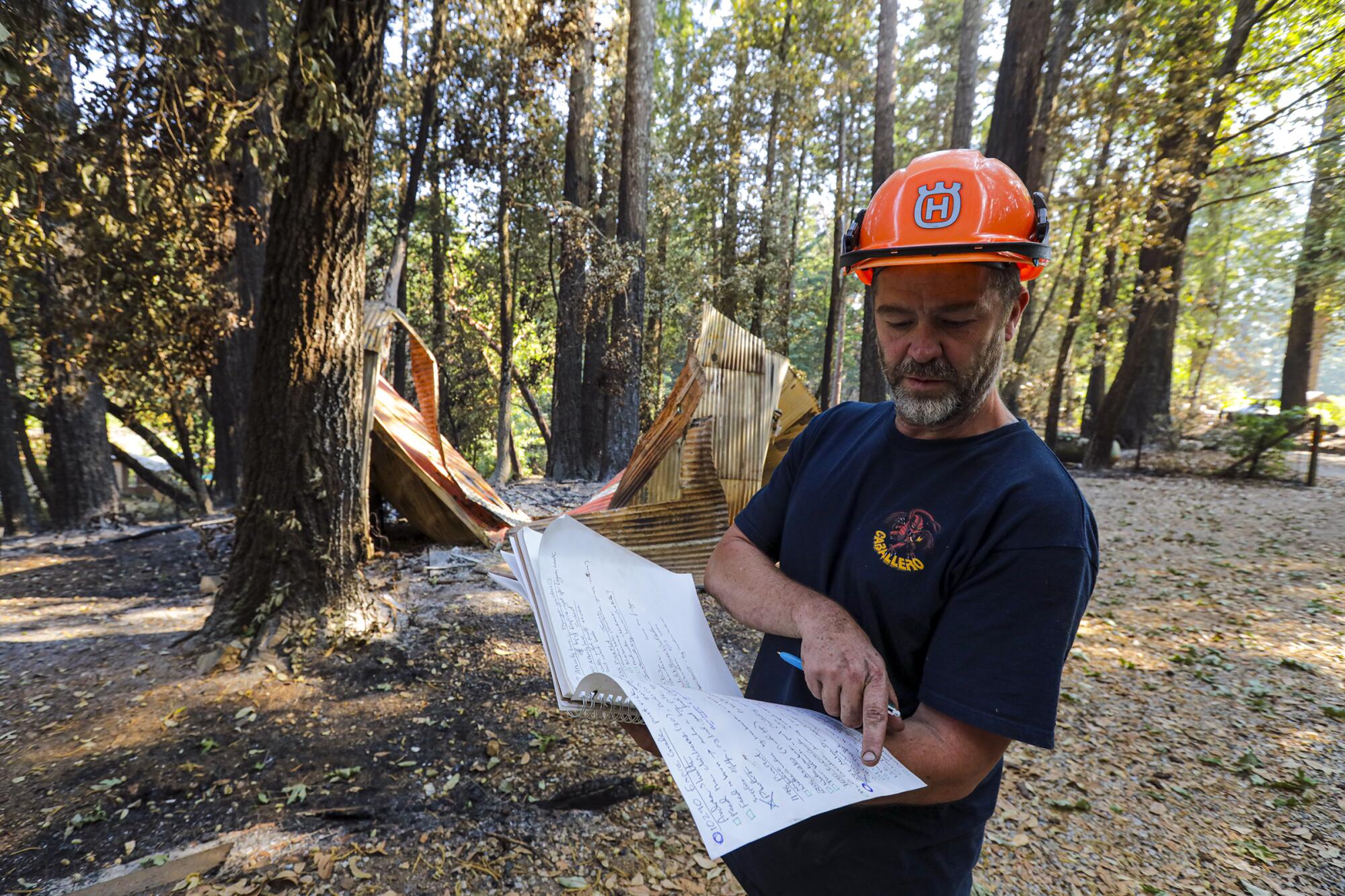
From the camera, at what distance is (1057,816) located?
3002 mm

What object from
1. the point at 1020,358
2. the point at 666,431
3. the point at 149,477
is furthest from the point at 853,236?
the point at 1020,358

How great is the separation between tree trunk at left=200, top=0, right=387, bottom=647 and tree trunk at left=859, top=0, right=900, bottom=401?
8824mm

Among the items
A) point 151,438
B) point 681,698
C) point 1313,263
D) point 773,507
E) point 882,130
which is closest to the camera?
point 681,698

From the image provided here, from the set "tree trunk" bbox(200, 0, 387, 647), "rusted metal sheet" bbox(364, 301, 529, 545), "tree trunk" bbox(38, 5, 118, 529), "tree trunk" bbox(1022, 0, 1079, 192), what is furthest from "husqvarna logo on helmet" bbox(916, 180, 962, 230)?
"tree trunk" bbox(38, 5, 118, 529)

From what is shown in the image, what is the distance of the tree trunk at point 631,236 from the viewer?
9.89 metres

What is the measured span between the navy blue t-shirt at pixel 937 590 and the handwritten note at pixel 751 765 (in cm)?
17

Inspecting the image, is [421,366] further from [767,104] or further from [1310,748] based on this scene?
[767,104]

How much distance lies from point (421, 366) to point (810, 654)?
15.0 feet

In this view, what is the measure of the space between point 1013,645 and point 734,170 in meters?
17.9

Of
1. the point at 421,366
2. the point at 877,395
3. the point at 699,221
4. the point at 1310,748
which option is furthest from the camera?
the point at 699,221

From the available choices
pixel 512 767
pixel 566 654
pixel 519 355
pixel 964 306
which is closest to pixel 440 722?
pixel 512 767

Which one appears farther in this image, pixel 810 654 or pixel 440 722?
pixel 440 722

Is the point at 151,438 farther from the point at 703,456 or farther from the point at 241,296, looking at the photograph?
the point at 703,456

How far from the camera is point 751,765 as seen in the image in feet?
3.07
